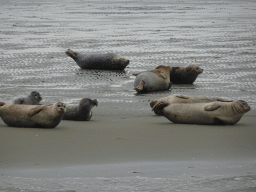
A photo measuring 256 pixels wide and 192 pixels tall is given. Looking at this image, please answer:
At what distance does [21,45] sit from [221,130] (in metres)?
10.3

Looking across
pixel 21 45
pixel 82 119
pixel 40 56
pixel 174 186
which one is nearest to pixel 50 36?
pixel 21 45

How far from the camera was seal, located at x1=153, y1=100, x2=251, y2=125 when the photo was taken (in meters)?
5.98

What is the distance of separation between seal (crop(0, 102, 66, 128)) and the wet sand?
0.35ft

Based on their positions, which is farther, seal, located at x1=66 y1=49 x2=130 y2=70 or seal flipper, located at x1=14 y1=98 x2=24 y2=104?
seal, located at x1=66 y1=49 x2=130 y2=70

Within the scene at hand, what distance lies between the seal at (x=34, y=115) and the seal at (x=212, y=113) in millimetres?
1490

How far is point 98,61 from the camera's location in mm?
11406

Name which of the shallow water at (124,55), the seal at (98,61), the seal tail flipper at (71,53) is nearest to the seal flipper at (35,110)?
the shallow water at (124,55)

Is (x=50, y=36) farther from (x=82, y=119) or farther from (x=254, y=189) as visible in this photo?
(x=254, y=189)

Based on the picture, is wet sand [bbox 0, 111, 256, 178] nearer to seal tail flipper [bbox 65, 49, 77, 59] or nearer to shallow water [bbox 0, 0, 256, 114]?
shallow water [bbox 0, 0, 256, 114]

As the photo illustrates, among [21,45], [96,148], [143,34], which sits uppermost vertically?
[143,34]

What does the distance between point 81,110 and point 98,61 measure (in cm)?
506

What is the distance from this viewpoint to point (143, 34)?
1789 centimetres

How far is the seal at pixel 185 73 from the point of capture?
955 centimetres

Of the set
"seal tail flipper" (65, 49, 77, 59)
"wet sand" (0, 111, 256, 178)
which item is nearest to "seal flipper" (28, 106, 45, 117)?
"wet sand" (0, 111, 256, 178)
